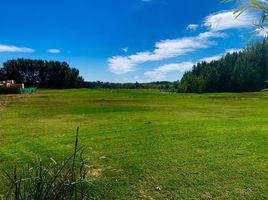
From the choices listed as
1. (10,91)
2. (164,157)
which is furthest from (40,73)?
(164,157)

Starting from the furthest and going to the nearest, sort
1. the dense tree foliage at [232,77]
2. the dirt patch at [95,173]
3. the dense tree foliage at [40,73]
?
the dense tree foliage at [40,73] < the dense tree foliage at [232,77] < the dirt patch at [95,173]

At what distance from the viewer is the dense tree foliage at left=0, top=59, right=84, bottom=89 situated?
93375mm

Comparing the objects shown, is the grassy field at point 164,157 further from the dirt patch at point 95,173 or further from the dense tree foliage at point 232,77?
the dense tree foliage at point 232,77

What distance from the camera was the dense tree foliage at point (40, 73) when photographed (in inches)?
3676

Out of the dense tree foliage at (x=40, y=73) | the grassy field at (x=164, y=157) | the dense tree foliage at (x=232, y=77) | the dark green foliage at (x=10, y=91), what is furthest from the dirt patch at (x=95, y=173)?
the dense tree foliage at (x=40, y=73)

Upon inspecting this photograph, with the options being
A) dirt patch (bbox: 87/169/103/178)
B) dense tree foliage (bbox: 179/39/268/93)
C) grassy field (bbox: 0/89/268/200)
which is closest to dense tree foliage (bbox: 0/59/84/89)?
dense tree foliage (bbox: 179/39/268/93)

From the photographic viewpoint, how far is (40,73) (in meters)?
95.2

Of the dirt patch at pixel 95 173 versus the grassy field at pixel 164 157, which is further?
the dirt patch at pixel 95 173

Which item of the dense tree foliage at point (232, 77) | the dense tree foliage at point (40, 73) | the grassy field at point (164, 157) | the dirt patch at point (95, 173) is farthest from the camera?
the dense tree foliage at point (40, 73)

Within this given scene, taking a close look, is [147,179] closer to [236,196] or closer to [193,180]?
[193,180]

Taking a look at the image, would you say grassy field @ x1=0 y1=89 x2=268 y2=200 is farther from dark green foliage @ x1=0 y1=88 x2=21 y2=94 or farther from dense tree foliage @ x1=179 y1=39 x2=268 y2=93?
dense tree foliage @ x1=179 y1=39 x2=268 y2=93

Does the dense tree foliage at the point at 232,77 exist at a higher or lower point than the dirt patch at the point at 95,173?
higher

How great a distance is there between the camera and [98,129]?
1001 centimetres

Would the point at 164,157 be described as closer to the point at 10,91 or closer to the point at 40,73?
the point at 10,91
